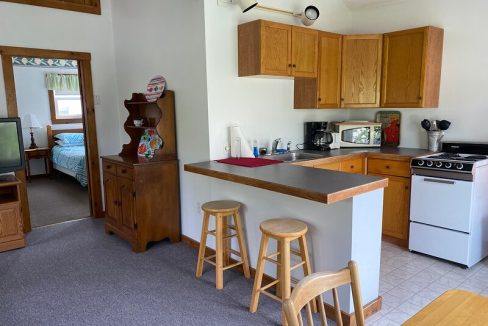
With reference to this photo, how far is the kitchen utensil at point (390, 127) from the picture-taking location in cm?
417

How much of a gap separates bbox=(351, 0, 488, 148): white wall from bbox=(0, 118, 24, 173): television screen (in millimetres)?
4273

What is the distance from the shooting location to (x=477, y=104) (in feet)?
11.6

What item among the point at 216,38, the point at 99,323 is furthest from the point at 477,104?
the point at 99,323

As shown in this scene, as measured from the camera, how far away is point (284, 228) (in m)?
2.32

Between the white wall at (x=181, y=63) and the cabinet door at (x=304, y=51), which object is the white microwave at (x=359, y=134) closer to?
the cabinet door at (x=304, y=51)

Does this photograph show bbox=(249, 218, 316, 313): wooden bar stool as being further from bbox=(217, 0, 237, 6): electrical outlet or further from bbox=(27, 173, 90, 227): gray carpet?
bbox=(27, 173, 90, 227): gray carpet

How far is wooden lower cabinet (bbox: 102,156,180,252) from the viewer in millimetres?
3443

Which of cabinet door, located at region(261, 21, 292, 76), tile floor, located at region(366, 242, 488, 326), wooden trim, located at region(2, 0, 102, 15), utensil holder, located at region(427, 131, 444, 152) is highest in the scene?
wooden trim, located at region(2, 0, 102, 15)

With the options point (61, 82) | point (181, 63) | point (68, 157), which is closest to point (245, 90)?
point (181, 63)

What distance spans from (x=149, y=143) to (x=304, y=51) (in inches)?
72.4

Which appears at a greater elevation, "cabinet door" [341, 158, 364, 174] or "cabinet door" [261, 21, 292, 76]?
"cabinet door" [261, 21, 292, 76]

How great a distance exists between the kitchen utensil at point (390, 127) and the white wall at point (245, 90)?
2.90 ft

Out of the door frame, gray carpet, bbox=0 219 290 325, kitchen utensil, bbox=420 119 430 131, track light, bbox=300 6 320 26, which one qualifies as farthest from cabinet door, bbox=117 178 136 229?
kitchen utensil, bbox=420 119 430 131

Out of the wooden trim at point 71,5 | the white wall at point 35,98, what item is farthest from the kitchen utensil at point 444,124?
the white wall at point 35,98
